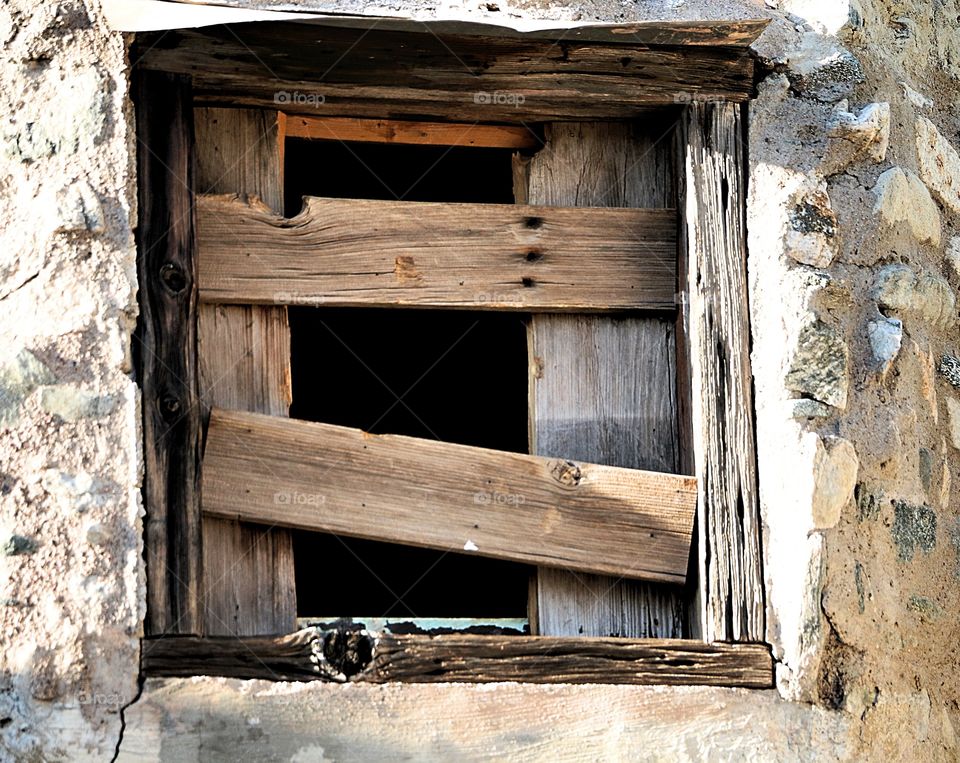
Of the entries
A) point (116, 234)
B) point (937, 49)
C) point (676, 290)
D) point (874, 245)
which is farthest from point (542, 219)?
point (937, 49)

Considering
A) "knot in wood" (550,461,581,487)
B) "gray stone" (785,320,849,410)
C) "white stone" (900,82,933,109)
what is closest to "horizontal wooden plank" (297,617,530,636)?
"knot in wood" (550,461,581,487)

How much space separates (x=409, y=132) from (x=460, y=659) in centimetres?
133

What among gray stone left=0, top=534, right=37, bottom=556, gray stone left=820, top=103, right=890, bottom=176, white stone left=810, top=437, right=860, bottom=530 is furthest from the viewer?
gray stone left=820, top=103, right=890, bottom=176

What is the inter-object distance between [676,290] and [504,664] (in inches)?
40.7

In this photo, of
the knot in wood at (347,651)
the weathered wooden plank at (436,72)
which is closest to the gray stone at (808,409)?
the weathered wooden plank at (436,72)

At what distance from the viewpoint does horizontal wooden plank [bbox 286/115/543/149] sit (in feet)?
11.2

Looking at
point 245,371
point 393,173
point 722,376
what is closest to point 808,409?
point 722,376

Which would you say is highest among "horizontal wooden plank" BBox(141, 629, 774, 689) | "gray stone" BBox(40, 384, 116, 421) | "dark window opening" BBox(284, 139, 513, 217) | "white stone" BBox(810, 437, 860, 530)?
"dark window opening" BBox(284, 139, 513, 217)

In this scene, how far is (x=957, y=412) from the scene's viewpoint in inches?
136

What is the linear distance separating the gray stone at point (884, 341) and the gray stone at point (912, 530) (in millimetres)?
336

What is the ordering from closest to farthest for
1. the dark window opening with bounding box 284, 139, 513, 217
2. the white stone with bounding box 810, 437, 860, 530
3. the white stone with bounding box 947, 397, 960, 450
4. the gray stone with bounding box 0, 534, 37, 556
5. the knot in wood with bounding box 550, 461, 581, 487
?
the gray stone with bounding box 0, 534, 37, 556
the white stone with bounding box 810, 437, 860, 530
the knot in wood with bounding box 550, 461, 581, 487
the white stone with bounding box 947, 397, 960, 450
the dark window opening with bounding box 284, 139, 513, 217

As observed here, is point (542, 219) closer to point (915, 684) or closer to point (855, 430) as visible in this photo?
point (855, 430)

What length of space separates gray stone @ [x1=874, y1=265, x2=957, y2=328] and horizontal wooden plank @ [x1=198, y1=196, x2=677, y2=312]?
1.68 ft

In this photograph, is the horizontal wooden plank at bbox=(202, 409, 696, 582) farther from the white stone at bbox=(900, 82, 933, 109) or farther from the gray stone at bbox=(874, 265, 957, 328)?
the white stone at bbox=(900, 82, 933, 109)
